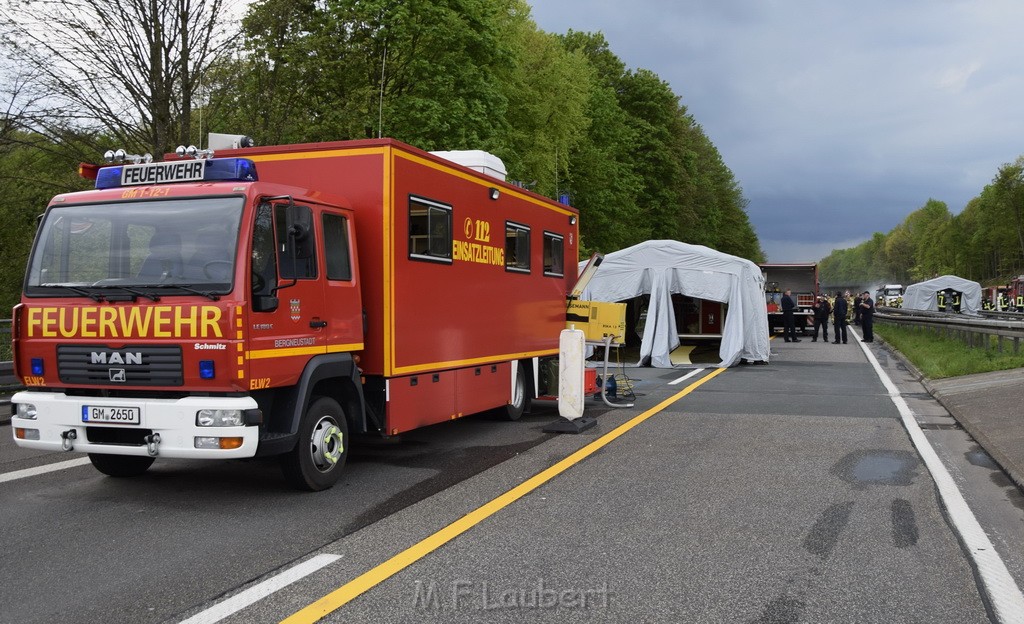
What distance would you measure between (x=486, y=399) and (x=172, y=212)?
14.7ft

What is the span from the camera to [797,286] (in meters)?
38.7

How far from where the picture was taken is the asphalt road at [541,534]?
445cm

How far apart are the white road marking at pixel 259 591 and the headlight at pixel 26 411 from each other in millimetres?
2812

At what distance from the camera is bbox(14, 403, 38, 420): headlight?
6609mm

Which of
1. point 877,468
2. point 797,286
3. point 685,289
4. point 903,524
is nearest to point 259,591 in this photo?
point 903,524

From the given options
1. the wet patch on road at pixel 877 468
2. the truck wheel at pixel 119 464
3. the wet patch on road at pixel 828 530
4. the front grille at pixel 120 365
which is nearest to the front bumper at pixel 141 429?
the front grille at pixel 120 365

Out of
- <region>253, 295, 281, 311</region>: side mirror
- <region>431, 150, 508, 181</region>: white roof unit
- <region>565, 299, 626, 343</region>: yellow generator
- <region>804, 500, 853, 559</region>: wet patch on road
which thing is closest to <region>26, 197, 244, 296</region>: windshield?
<region>253, 295, 281, 311</region>: side mirror

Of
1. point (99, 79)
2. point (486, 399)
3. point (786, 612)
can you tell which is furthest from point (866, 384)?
point (99, 79)

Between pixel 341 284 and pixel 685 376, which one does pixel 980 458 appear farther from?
pixel 685 376

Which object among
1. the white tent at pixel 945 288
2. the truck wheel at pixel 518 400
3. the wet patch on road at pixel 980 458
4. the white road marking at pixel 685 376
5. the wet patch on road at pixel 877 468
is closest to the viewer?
the wet patch on road at pixel 877 468

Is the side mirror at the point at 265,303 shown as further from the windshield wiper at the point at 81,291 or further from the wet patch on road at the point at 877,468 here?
the wet patch on road at the point at 877,468

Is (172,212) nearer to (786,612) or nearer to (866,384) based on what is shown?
(786,612)

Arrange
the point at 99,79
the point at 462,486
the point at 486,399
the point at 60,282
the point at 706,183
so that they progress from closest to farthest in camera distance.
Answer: the point at 60,282 → the point at 462,486 → the point at 486,399 → the point at 99,79 → the point at 706,183

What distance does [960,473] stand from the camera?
7906 millimetres
